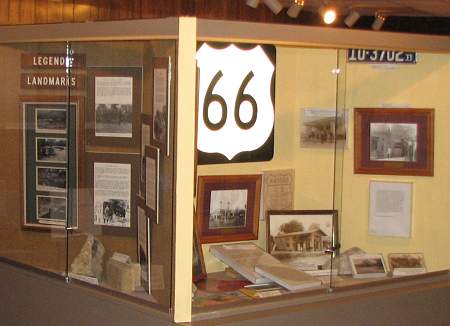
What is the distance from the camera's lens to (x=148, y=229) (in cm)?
287

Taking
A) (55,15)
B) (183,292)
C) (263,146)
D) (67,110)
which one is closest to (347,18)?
(55,15)

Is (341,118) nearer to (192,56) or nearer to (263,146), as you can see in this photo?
(263,146)

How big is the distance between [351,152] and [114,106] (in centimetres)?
109

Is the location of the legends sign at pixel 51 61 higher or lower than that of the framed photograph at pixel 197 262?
higher

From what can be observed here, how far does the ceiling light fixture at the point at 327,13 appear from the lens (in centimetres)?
803

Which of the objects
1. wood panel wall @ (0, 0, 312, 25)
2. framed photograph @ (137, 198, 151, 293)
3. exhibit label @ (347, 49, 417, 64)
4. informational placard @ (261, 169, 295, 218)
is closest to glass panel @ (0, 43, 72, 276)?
framed photograph @ (137, 198, 151, 293)

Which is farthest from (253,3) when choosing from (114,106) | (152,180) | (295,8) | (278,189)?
(152,180)

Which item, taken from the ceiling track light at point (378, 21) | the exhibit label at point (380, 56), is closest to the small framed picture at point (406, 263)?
the exhibit label at point (380, 56)

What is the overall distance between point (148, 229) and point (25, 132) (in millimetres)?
889

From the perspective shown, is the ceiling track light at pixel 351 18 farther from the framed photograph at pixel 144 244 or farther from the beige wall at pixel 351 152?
the framed photograph at pixel 144 244

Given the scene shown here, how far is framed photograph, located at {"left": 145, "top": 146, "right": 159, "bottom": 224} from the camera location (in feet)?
9.22

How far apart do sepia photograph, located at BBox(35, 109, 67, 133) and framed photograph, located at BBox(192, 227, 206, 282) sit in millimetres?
717

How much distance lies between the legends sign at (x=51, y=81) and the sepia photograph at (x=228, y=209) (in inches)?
27.9

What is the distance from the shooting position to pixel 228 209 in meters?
3.45
